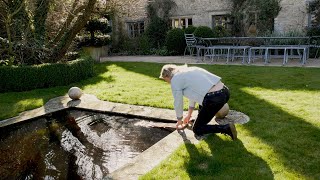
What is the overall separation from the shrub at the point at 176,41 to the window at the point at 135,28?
3.88 m

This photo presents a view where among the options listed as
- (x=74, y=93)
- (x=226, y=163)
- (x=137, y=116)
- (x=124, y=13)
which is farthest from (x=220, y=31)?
(x=226, y=163)

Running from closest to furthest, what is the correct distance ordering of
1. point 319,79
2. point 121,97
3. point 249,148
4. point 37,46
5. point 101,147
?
point 249,148 < point 101,147 < point 121,97 < point 319,79 < point 37,46

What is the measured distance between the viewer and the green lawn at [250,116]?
3.45 m

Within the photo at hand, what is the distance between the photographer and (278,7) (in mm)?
13484

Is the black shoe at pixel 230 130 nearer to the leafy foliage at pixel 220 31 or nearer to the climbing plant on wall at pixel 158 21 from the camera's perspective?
the leafy foliage at pixel 220 31

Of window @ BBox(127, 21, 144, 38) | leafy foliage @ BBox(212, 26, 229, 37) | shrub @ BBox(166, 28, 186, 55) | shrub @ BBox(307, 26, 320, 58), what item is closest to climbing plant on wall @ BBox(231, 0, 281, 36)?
leafy foliage @ BBox(212, 26, 229, 37)

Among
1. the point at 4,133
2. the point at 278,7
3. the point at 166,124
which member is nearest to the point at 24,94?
the point at 4,133

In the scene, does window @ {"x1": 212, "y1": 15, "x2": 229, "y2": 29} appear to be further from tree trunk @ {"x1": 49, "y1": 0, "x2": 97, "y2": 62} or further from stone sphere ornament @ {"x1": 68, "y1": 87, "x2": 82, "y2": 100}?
stone sphere ornament @ {"x1": 68, "y1": 87, "x2": 82, "y2": 100}

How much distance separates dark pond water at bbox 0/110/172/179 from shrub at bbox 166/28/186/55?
368 inches

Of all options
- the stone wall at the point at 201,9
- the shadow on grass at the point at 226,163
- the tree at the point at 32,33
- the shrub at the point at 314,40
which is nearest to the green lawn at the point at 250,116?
the shadow on grass at the point at 226,163

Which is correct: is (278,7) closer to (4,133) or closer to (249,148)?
(249,148)

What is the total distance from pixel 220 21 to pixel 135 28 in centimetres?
566

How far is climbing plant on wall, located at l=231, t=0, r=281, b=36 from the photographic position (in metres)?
13.6

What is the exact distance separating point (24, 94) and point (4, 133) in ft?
9.16
